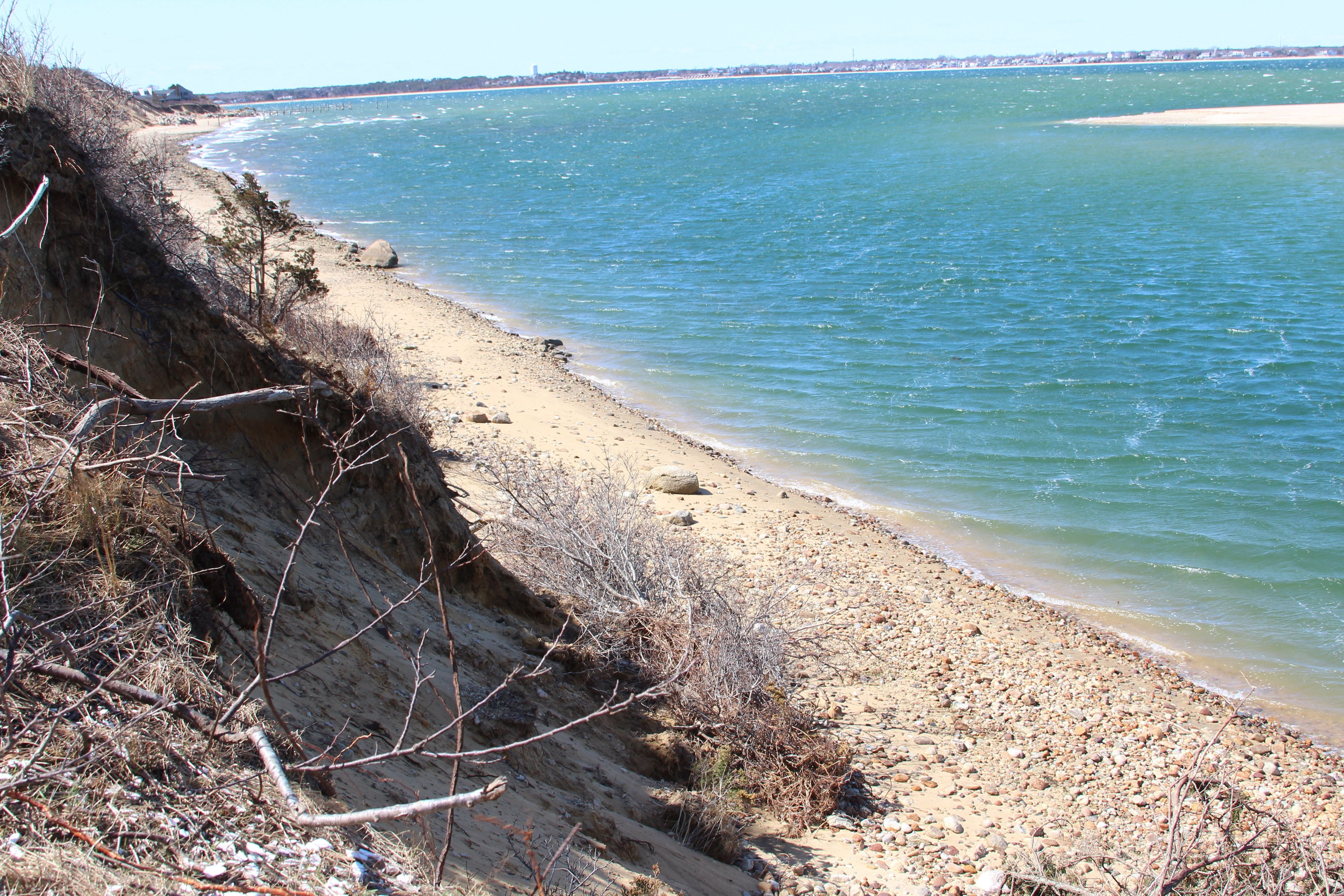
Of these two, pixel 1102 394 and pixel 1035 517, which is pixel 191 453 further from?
pixel 1102 394

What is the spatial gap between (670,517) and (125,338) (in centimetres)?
734

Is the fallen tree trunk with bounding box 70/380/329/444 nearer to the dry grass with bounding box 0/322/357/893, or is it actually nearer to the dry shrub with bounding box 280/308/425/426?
the dry grass with bounding box 0/322/357/893

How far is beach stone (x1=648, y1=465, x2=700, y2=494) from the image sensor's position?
12797 mm

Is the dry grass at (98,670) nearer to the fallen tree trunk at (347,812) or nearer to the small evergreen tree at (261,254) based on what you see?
the fallen tree trunk at (347,812)

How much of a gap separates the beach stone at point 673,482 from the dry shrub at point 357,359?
3.45m

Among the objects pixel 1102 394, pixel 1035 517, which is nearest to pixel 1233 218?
pixel 1102 394

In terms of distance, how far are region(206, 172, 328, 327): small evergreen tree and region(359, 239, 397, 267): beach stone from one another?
16.0m

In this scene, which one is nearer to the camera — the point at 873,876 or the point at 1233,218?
the point at 873,876

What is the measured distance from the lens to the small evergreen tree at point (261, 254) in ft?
37.9

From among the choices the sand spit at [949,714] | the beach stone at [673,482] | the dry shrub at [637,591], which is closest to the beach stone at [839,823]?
the sand spit at [949,714]

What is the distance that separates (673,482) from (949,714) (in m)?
5.79

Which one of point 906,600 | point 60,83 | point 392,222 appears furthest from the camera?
point 392,222

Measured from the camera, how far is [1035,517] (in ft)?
43.1

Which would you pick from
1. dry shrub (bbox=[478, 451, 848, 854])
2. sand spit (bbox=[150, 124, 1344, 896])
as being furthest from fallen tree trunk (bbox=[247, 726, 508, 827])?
sand spit (bbox=[150, 124, 1344, 896])
